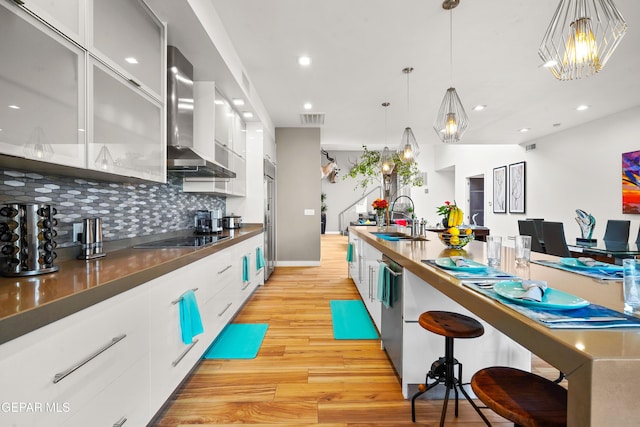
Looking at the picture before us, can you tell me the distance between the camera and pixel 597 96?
4.16 meters

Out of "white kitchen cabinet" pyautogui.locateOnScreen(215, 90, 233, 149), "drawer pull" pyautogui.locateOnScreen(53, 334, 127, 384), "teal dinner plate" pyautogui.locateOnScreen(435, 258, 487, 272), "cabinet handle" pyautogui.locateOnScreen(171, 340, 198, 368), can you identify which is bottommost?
"cabinet handle" pyautogui.locateOnScreen(171, 340, 198, 368)

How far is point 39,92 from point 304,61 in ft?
8.68

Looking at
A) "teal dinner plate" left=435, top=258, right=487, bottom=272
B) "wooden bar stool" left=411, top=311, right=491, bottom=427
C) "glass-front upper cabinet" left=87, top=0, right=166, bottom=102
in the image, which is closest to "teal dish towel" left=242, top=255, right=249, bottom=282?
"glass-front upper cabinet" left=87, top=0, right=166, bottom=102

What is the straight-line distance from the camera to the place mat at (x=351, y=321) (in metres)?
2.71

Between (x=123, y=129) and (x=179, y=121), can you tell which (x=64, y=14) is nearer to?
(x=123, y=129)

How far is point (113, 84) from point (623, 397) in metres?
2.20

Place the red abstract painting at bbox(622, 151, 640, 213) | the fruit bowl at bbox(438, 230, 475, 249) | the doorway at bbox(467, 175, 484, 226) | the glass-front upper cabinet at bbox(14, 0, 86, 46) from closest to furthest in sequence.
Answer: the glass-front upper cabinet at bbox(14, 0, 86, 46)
the fruit bowl at bbox(438, 230, 475, 249)
the red abstract painting at bbox(622, 151, 640, 213)
the doorway at bbox(467, 175, 484, 226)

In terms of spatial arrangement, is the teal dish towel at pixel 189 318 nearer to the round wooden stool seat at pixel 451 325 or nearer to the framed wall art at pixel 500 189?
the round wooden stool seat at pixel 451 325

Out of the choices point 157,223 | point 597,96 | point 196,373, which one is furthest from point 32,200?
point 597,96

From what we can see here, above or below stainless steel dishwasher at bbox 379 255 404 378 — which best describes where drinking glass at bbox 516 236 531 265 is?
above

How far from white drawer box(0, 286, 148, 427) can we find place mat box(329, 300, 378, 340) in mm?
1848

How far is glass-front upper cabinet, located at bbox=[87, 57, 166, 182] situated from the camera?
1.44 m

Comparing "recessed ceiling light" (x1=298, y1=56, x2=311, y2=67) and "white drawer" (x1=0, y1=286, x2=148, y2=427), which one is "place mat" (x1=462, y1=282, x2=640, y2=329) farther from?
"recessed ceiling light" (x1=298, y1=56, x2=311, y2=67)

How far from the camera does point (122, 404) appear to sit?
1.21 metres
